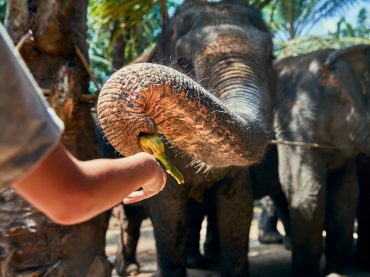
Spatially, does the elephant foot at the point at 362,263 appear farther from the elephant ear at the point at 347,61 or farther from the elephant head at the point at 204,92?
the elephant head at the point at 204,92

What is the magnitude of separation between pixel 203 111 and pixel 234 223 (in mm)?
2623

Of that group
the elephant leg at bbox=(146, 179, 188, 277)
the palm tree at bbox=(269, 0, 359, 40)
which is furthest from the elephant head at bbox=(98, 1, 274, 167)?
the palm tree at bbox=(269, 0, 359, 40)

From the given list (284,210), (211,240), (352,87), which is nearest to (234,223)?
(352,87)

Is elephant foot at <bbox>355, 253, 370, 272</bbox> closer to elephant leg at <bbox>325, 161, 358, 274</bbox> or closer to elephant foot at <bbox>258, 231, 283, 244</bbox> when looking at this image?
elephant leg at <bbox>325, 161, 358, 274</bbox>

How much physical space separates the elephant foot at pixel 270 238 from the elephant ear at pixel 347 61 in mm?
3659

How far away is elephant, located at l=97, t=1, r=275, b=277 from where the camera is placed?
107 inches

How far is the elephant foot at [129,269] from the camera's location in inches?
278

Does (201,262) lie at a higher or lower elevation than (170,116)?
lower

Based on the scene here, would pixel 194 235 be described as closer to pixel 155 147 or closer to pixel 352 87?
pixel 352 87

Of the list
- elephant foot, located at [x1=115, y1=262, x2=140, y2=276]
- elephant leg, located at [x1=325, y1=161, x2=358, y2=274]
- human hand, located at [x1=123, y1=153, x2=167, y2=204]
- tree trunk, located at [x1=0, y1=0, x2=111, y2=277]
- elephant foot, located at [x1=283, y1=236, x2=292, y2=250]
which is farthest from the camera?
elephant foot, located at [x1=283, y1=236, x2=292, y2=250]

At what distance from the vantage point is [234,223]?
5.35 metres

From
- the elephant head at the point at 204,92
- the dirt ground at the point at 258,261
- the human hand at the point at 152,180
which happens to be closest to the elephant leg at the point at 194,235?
the dirt ground at the point at 258,261

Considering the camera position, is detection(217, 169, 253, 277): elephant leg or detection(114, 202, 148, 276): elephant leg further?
detection(114, 202, 148, 276): elephant leg

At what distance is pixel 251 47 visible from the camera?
4.41 meters
